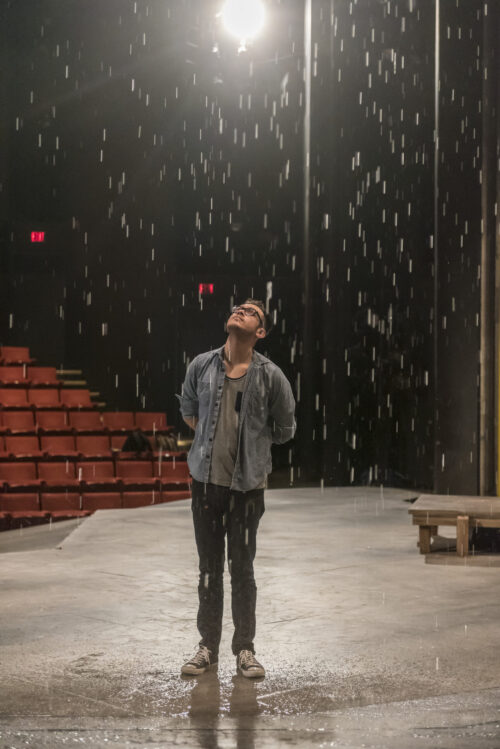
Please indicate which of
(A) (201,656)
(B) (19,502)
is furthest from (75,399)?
(A) (201,656)

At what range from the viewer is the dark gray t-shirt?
10.4ft

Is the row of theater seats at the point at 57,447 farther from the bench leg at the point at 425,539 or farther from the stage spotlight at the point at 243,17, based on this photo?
the bench leg at the point at 425,539

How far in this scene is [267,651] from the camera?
345 cm

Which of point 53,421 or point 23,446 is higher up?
point 53,421

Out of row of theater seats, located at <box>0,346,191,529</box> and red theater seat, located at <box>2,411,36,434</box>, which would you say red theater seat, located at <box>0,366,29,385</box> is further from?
red theater seat, located at <box>2,411,36,434</box>

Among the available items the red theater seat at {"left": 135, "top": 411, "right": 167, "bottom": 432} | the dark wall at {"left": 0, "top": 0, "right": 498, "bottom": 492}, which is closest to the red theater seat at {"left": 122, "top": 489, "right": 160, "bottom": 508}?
the red theater seat at {"left": 135, "top": 411, "right": 167, "bottom": 432}

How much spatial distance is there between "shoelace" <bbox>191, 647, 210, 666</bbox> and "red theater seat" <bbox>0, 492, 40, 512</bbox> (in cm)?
759

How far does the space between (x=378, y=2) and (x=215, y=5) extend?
16.6 ft

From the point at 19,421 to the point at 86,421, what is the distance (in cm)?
97

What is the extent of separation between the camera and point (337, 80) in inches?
453

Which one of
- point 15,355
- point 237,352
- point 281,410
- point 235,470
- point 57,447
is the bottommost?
point 57,447

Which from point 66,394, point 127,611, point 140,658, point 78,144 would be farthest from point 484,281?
point 78,144

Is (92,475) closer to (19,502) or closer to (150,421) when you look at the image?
(19,502)

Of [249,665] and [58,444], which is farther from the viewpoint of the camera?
[58,444]
